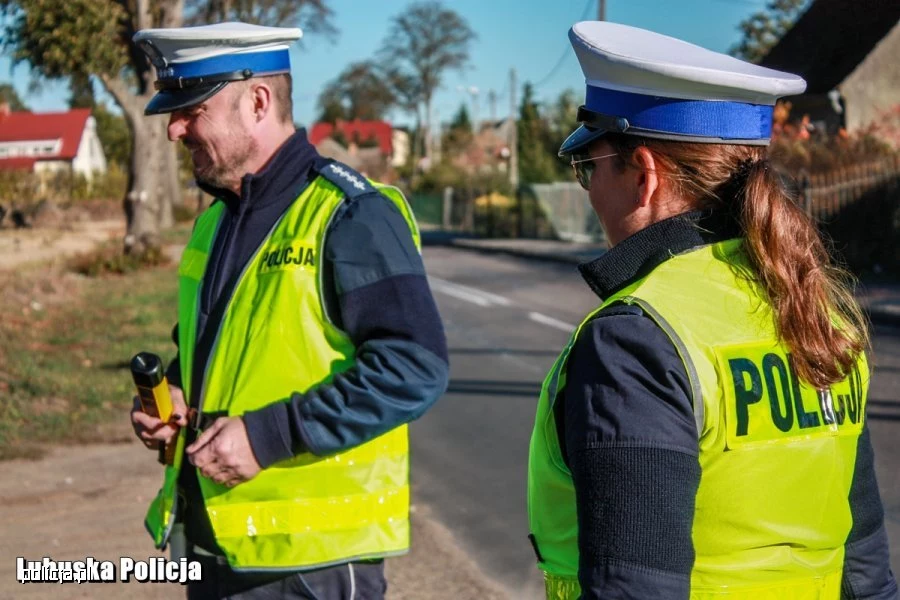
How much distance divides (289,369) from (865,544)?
133 cm

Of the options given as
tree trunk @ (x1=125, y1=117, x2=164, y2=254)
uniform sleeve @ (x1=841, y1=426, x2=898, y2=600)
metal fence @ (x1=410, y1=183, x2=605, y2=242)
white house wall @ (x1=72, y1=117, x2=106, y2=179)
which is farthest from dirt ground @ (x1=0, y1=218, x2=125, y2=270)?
white house wall @ (x1=72, y1=117, x2=106, y2=179)

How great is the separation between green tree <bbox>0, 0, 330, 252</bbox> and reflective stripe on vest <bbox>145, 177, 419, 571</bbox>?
45.2 ft

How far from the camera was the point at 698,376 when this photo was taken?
5.22ft

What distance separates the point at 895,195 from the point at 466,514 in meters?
14.4

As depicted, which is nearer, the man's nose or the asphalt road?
the man's nose

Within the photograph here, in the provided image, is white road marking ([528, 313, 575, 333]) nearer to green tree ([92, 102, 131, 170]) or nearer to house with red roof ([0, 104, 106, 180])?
house with red roof ([0, 104, 106, 180])

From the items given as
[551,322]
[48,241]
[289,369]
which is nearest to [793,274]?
[289,369]

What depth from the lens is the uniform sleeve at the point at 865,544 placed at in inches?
71.0

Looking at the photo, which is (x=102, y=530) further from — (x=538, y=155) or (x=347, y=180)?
(x=538, y=155)

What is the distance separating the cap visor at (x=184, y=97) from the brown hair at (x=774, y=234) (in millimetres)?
1385

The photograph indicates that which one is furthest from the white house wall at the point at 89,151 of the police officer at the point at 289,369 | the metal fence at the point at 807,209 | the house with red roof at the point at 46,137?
the police officer at the point at 289,369

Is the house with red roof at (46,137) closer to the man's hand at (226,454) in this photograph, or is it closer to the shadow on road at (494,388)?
the shadow on road at (494,388)

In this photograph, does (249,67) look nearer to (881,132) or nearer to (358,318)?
(358,318)

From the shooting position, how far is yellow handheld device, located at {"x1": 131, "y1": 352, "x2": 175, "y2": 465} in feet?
9.01
